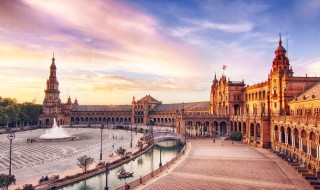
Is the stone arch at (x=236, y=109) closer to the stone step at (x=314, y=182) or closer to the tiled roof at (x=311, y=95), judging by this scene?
the tiled roof at (x=311, y=95)

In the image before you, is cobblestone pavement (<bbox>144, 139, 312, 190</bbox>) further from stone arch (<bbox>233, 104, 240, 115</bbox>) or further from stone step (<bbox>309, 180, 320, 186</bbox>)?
stone arch (<bbox>233, 104, 240, 115</bbox>)

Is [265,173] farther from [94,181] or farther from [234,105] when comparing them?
[234,105]

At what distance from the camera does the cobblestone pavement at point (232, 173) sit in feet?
121

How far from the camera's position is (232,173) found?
4303 centimetres

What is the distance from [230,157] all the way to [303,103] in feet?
65.7

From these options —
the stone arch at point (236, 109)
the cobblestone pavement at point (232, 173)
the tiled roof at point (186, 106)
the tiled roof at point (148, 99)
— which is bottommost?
the cobblestone pavement at point (232, 173)

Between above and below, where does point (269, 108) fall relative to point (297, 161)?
above

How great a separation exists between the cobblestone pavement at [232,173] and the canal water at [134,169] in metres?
7.34

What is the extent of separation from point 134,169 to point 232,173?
19317 mm

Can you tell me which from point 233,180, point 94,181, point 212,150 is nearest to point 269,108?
point 212,150

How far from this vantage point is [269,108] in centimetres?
7969

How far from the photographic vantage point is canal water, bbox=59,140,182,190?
42031 mm

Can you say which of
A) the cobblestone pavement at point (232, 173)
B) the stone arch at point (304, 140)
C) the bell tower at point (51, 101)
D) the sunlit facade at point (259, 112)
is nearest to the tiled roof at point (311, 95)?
the sunlit facade at point (259, 112)

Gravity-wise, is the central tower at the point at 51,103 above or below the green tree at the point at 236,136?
above
